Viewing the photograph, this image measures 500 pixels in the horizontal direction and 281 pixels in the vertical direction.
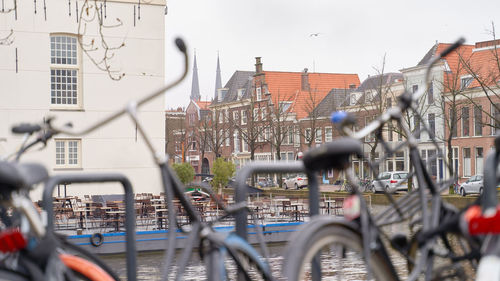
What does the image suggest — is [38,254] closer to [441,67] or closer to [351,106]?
[441,67]

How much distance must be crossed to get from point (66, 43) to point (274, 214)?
26.9 ft

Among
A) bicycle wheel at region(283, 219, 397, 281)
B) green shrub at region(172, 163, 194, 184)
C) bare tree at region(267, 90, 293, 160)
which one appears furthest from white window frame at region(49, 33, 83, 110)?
bicycle wheel at region(283, 219, 397, 281)

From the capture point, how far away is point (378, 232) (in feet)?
6.73

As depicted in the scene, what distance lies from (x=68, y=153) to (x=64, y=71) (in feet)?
8.22

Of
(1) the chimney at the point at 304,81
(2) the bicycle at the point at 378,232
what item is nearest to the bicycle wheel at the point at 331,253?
(2) the bicycle at the point at 378,232

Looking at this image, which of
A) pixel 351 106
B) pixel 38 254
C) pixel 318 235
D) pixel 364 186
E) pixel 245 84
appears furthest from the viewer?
pixel 245 84

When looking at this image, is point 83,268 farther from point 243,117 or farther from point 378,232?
point 243,117

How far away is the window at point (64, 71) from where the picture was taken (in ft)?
73.2

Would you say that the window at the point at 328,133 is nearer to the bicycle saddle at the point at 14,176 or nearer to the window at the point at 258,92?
the window at the point at 258,92

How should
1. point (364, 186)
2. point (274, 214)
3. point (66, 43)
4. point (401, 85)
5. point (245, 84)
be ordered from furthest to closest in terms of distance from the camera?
point (245, 84), point (401, 85), point (364, 186), point (66, 43), point (274, 214)

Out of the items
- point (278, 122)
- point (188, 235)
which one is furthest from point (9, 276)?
point (278, 122)

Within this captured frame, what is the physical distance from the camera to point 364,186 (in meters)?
35.2

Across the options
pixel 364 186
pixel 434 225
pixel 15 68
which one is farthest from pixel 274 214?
pixel 434 225

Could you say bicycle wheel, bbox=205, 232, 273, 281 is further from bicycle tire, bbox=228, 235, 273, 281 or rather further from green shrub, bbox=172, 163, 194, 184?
green shrub, bbox=172, 163, 194, 184
